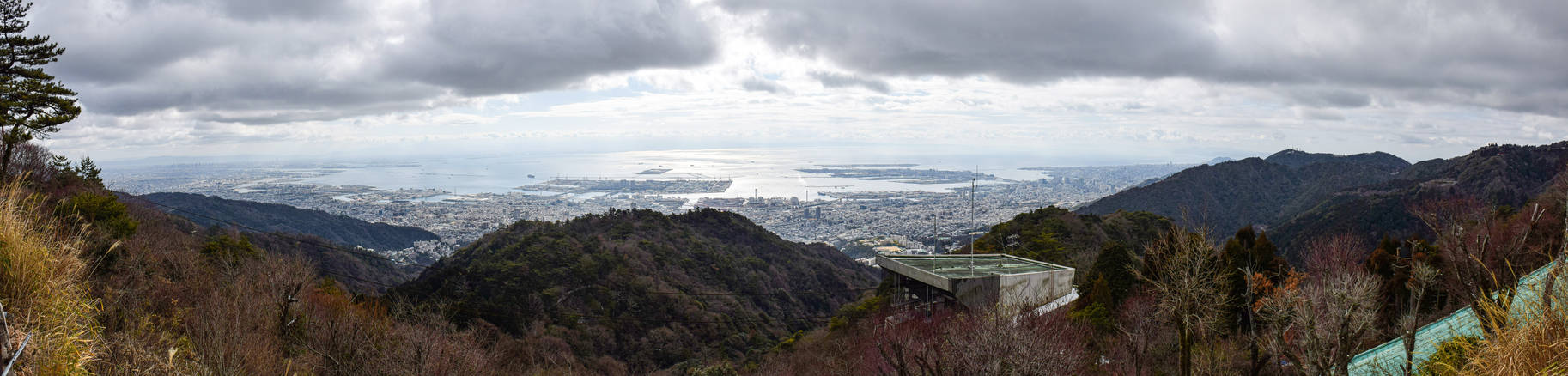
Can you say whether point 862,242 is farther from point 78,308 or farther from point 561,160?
point 561,160

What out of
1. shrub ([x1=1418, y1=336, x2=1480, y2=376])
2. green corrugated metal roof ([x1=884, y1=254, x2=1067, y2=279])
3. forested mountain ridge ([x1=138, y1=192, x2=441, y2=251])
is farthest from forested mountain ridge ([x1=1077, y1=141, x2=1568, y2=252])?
forested mountain ridge ([x1=138, y1=192, x2=441, y2=251])

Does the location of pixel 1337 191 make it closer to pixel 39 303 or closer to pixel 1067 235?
pixel 1067 235

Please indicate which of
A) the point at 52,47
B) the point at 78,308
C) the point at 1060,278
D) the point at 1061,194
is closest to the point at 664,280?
the point at 1060,278

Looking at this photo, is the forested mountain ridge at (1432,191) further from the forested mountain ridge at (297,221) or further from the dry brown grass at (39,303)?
the forested mountain ridge at (297,221)

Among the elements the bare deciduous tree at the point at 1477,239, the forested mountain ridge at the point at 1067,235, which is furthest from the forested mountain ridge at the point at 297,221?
the bare deciduous tree at the point at 1477,239

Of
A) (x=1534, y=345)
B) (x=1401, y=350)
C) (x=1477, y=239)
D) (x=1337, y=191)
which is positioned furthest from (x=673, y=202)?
(x=1534, y=345)

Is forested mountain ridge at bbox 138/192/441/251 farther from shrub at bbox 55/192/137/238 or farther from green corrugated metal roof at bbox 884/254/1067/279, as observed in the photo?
green corrugated metal roof at bbox 884/254/1067/279
